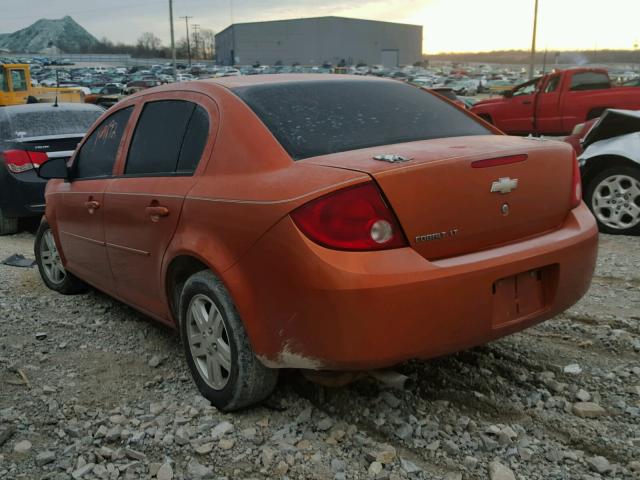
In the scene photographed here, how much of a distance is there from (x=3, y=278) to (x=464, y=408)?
172 inches

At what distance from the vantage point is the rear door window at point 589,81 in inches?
583

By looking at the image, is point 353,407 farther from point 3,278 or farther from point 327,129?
point 3,278

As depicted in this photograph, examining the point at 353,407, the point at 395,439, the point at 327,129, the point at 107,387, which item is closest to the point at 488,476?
the point at 395,439

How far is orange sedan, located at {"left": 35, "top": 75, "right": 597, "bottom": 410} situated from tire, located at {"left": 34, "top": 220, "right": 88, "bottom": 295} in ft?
5.04

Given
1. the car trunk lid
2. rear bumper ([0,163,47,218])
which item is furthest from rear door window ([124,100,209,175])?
rear bumper ([0,163,47,218])

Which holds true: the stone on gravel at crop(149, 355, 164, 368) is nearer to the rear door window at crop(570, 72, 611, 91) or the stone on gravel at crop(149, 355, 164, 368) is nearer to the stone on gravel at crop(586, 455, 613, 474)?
the stone on gravel at crop(586, 455, 613, 474)

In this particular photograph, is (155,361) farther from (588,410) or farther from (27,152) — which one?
(27,152)

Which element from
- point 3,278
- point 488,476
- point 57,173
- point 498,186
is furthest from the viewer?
point 3,278

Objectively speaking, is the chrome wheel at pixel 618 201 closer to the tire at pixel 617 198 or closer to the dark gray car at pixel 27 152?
the tire at pixel 617 198

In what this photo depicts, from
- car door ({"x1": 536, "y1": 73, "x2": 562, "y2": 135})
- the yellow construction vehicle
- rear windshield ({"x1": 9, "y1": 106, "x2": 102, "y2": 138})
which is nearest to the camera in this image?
rear windshield ({"x1": 9, "y1": 106, "x2": 102, "y2": 138})

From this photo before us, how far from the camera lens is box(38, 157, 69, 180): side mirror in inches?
179

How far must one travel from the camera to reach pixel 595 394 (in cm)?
313

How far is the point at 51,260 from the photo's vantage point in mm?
5309

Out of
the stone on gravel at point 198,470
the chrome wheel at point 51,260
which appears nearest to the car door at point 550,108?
the chrome wheel at point 51,260
